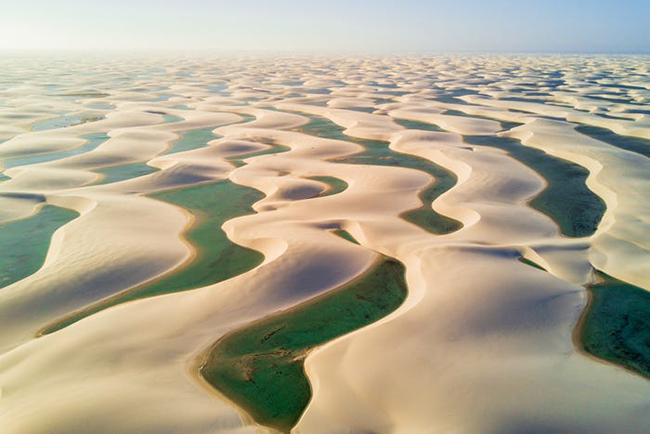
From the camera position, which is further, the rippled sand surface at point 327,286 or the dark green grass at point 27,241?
the dark green grass at point 27,241

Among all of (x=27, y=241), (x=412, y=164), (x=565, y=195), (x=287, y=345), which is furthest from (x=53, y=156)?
(x=565, y=195)

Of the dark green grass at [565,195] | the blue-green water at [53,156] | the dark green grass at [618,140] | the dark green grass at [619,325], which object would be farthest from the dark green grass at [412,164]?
the blue-green water at [53,156]

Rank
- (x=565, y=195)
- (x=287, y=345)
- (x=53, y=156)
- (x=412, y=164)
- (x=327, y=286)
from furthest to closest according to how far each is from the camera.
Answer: (x=53, y=156) → (x=412, y=164) → (x=565, y=195) → (x=327, y=286) → (x=287, y=345)

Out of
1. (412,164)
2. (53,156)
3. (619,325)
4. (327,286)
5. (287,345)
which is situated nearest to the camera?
(287,345)

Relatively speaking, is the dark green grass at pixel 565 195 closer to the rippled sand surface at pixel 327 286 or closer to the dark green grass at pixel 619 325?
the rippled sand surface at pixel 327 286

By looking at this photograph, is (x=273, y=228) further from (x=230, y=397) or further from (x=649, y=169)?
(x=649, y=169)

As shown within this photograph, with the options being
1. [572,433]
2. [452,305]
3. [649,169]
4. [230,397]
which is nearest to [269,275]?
[230,397]

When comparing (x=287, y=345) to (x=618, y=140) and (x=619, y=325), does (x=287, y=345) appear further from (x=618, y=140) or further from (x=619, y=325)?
(x=618, y=140)
